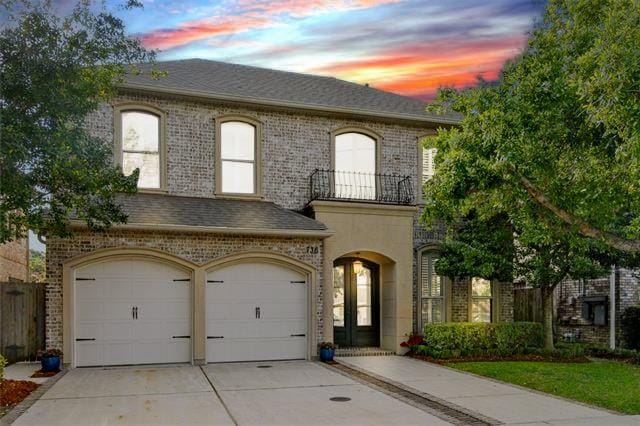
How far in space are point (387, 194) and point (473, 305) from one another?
4287 mm

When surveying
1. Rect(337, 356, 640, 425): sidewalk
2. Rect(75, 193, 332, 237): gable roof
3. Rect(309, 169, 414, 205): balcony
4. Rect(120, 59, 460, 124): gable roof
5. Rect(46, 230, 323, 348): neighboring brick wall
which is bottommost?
Rect(337, 356, 640, 425): sidewalk

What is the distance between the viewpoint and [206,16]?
39.0ft

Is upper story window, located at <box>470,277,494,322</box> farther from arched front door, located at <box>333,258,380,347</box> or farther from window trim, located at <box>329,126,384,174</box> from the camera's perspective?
window trim, located at <box>329,126,384,174</box>

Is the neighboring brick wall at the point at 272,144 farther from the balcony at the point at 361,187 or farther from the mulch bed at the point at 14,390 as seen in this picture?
the mulch bed at the point at 14,390

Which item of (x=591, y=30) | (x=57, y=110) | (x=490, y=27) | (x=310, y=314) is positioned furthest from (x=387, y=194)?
(x=57, y=110)

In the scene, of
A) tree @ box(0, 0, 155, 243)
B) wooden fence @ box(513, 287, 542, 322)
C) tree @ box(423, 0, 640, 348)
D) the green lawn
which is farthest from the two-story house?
tree @ box(423, 0, 640, 348)

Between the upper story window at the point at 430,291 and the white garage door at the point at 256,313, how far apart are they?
386 cm

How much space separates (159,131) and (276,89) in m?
3.73

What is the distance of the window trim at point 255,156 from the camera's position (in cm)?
1553

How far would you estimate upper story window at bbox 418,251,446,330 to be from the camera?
17.0 metres

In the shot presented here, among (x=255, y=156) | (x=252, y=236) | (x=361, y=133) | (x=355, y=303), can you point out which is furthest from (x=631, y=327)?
(x=255, y=156)

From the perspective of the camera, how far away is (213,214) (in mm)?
14492

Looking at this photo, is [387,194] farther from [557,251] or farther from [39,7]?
[39,7]

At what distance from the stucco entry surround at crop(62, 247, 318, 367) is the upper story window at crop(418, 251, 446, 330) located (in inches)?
144
